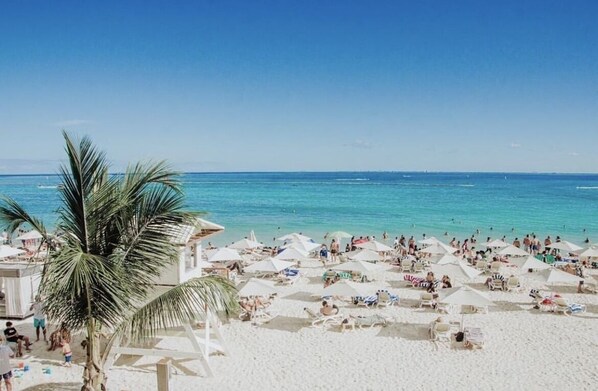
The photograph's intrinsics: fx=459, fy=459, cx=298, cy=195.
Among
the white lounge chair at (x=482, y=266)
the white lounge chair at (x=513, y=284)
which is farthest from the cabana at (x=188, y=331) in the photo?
the white lounge chair at (x=482, y=266)

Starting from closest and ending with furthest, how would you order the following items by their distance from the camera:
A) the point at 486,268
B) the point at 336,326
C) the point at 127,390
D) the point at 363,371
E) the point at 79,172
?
the point at 79,172 → the point at 127,390 → the point at 363,371 → the point at 336,326 → the point at 486,268

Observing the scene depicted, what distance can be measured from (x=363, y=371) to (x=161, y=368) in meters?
4.27

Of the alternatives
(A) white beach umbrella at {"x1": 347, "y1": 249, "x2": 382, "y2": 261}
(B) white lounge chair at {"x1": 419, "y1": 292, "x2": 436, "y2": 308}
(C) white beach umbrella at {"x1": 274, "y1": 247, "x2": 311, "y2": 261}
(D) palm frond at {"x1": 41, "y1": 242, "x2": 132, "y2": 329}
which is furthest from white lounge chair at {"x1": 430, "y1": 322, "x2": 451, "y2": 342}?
(D) palm frond at {"x1": 41, "y1": 242, "x2": 132, "y2": 329}

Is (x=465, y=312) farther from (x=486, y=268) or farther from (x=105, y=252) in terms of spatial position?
(x=105, y=252)

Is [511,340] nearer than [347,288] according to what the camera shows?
Yes

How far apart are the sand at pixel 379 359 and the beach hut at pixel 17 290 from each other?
18.3 inches

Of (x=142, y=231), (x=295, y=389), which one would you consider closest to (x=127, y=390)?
(x=295, y=389)

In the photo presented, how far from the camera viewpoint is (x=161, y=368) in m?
7.44

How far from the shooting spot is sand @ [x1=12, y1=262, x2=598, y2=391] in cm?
899

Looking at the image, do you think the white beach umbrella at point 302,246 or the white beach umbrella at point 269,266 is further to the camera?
the white beach umbrella at point 302,246

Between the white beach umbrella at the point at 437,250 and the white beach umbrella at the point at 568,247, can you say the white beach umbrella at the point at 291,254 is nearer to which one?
the white beach umbrella at the point at 437,250

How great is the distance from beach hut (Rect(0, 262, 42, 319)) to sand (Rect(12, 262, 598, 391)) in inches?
18.3

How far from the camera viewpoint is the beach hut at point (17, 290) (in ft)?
39.2

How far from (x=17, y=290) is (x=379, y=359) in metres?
9.56
